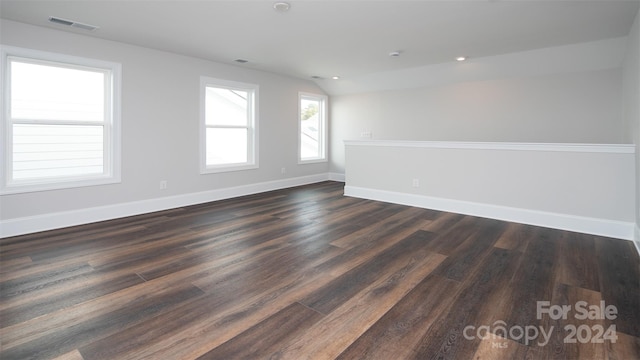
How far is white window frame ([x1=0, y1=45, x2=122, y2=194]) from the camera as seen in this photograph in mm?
3639

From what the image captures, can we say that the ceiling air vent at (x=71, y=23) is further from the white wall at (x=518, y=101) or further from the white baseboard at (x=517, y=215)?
the white wall at (x=518, y=101)

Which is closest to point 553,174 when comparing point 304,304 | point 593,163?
point 593,163

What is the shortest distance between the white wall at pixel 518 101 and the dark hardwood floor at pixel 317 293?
217 centimetres

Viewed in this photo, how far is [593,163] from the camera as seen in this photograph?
387 cm

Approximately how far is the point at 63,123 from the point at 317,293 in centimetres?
382

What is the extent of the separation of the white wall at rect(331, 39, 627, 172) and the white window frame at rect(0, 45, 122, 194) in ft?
16.1

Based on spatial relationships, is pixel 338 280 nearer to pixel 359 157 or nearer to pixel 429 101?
pixel 359 157

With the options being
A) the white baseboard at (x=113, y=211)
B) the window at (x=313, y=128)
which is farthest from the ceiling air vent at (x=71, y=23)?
the window at (x=313, y=128)

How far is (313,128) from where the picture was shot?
8.02 meters

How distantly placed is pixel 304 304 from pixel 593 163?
376 centimetres

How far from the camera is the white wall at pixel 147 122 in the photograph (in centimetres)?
387

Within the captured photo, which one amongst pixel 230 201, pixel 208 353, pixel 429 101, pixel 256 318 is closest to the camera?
pixel 208 353

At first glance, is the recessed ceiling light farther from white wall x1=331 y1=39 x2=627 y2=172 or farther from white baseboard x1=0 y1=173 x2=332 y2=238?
white wall x1=331 y1=39 x2=627 y2=172

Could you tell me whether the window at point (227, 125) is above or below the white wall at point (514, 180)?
above
